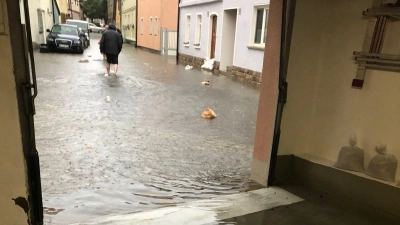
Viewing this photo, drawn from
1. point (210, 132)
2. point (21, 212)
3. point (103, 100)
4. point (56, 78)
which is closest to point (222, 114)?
point (210, 132)

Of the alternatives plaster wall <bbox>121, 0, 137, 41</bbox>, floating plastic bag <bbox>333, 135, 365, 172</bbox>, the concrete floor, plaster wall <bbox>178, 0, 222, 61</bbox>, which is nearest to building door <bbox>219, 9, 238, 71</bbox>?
plaster wall <bbox>178, 0, 222, 61</bbox>

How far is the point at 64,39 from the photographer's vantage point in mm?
19125

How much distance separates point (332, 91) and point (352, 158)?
2.40ft

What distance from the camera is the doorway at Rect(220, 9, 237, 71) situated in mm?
14773

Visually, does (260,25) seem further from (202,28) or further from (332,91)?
(332,91)

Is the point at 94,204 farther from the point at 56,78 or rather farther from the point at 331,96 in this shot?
the point at 56,78

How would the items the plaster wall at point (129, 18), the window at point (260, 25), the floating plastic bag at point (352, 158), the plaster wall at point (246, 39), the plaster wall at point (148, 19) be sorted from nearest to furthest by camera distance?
the floating plastic bag at point (352, 158) < the window at point (260, 25) < the plaster wall at point (246, 39) < the plaster wall at point (148, 19) < the plaster wall at point (129, 18)

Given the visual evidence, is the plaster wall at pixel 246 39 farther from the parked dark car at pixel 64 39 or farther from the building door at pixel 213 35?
the parked dark car at pixel 64 39

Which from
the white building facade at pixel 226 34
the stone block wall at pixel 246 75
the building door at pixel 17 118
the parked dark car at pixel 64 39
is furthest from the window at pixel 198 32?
the building door at pixel 17 118

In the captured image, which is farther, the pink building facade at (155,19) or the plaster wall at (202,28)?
the pink building facade at (155,19)

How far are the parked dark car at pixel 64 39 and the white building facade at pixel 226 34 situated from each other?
6.16 m

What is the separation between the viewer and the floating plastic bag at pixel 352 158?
3.36 m

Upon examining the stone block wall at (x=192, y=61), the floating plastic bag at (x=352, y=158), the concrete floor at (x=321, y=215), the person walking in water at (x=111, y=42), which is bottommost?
the stone block wall at (x=192, y=61)

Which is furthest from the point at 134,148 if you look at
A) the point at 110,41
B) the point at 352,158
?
the point at 110,41
